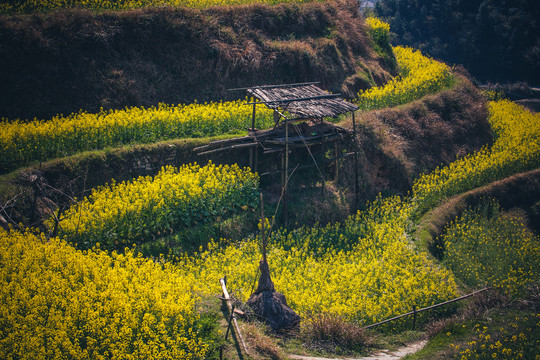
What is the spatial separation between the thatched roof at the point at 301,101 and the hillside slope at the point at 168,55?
4628mm

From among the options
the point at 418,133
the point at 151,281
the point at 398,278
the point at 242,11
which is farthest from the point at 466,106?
the point at 151,281

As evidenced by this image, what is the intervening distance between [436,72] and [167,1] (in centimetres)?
1444

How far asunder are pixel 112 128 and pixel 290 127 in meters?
5.96

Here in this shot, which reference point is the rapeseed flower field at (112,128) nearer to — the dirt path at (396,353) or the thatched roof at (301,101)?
the thatched roof at (301,101)

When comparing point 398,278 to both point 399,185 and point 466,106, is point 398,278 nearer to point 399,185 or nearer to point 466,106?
point 399,185

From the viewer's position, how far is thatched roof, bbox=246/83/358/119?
13.8m

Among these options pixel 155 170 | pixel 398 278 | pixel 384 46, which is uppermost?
pixel 384 46

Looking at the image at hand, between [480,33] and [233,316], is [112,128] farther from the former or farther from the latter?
[480,33]

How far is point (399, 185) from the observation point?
17656mm

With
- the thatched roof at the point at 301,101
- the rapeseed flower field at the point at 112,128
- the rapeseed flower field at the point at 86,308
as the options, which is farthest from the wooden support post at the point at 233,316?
the rapeseed flower field at the point at 112,128

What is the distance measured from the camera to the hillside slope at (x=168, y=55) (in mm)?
15758

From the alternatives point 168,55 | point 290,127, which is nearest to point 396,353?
point 290,127

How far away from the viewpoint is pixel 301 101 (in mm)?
14367

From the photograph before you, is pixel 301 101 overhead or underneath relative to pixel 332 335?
overhead
